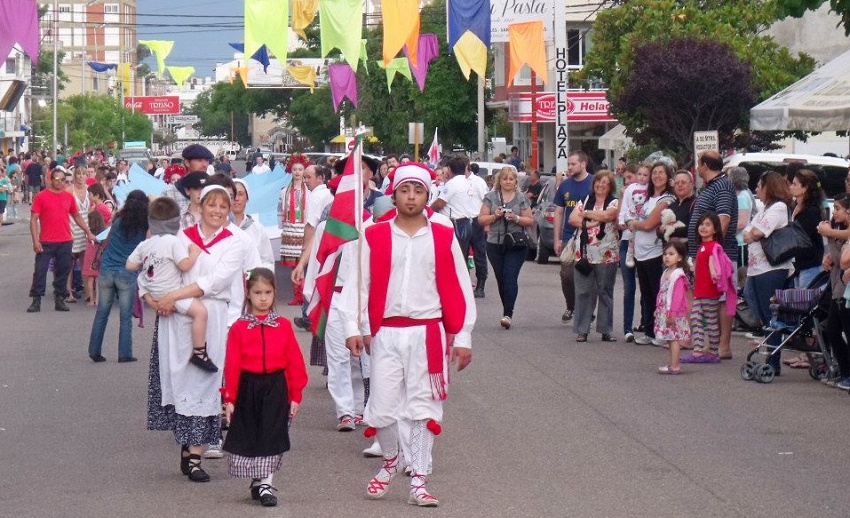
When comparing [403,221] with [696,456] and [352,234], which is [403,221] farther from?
[696,456]

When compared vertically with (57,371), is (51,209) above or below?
above

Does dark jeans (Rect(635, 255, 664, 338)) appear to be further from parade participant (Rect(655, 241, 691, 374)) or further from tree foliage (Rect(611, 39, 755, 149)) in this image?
tree foliage (Rect(611, 39, 755, 149))

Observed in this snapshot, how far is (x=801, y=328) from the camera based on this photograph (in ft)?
38.3

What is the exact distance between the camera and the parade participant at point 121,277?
1331cm

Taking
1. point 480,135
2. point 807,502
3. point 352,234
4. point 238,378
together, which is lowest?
point 807,502

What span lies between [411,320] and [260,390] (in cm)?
92

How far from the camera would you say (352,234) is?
27.6 feet

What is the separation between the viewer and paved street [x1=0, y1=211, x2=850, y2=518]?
24.6ft

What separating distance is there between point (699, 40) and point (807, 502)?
2322 centimetres

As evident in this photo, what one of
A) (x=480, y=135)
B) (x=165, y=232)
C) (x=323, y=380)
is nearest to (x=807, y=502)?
(x=165, y=232)

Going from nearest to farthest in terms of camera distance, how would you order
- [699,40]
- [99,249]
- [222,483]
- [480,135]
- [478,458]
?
[222,483]
[478,458]
[99,249]
[699,40]
[480,135]

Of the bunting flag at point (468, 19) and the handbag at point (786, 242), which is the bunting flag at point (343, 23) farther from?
the handbag at point (786, 242)

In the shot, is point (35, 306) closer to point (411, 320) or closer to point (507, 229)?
point (507, 229)

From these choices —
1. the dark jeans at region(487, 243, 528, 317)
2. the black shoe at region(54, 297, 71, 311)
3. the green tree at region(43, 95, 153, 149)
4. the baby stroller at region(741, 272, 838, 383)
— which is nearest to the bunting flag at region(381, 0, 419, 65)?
the black shoe at region(54, 297, 71, 311)
